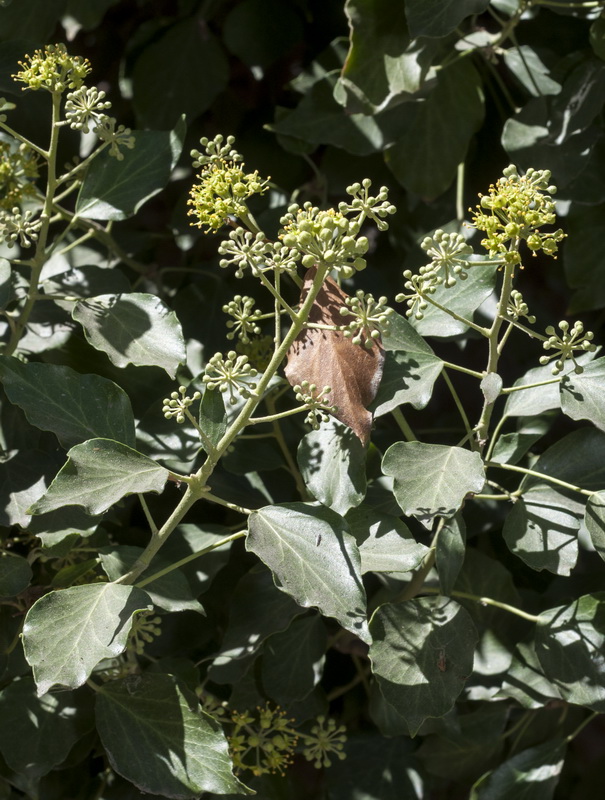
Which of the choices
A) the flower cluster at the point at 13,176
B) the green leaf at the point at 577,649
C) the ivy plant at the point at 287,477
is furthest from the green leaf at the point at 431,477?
the flower cluster at the point at 13,176

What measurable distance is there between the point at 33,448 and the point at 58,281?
0.19 meters

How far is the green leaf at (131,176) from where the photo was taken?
964mm

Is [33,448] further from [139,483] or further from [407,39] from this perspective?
[407,39]

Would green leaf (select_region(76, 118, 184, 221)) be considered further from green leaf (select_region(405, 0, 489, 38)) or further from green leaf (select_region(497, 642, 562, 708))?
green leaf (select_region(497, 642, 562, 708))

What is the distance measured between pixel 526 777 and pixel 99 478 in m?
0.62

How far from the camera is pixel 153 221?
159 cm

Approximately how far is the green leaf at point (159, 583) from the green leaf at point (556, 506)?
310 mm

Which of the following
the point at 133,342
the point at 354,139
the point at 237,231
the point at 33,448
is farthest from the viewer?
the point at 354,139

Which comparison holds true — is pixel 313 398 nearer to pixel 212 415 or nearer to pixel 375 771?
pixel 212 415

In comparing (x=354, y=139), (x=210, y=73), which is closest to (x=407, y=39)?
(x=354, y=139)

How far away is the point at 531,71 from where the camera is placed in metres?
1.15

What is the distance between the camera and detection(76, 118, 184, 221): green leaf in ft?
3.16

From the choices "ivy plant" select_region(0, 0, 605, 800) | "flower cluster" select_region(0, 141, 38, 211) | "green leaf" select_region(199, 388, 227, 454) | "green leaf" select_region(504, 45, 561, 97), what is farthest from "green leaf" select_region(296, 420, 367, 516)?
"green leaf" select_region(504, 45, 561, 97)

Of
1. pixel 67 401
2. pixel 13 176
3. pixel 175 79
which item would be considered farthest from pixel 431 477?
pixel 175 79
